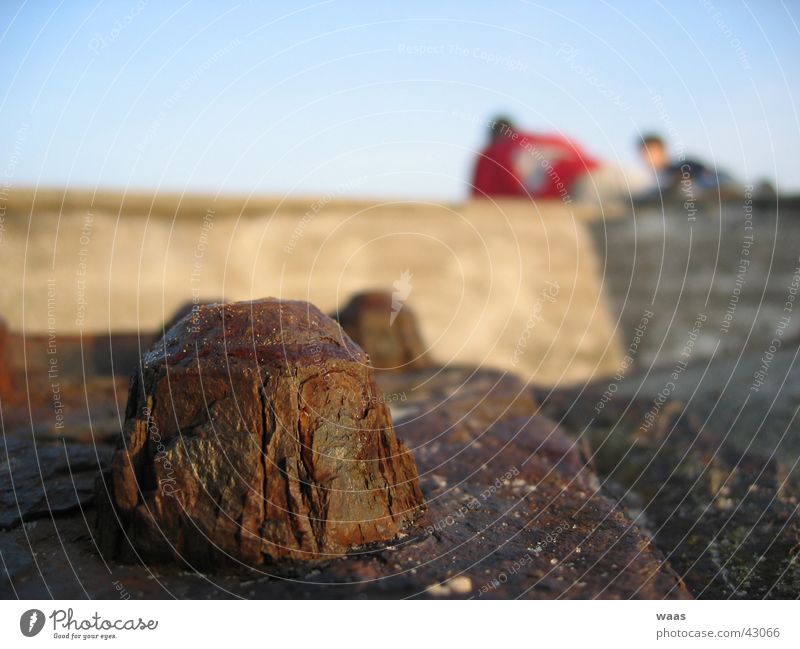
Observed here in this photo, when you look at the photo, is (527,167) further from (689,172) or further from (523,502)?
(523,502)

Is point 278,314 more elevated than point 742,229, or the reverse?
point 742,229

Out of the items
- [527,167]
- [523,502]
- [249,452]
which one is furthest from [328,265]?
[249,452]

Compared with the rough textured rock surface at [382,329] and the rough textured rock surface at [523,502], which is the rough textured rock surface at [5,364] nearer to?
the rough textured rock surface at [523,502]

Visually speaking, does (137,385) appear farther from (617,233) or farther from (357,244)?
(617,233)

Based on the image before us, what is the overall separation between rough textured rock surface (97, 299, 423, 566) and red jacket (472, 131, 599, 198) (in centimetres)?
1006

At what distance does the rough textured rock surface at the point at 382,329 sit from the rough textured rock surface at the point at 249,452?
13.3 feet

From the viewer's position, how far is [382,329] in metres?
7.27

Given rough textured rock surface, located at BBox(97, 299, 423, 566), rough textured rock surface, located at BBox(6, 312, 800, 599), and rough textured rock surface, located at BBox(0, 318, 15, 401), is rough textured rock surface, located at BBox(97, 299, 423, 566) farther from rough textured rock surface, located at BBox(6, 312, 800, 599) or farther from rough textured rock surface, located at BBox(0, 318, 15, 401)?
rough textured rock surface, located at BBox(0, 318, 15, 401)

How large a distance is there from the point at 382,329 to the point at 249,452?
178 inches

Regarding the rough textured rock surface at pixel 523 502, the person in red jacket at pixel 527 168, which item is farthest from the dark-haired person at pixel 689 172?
the rough textured rock surface at pixel 523 502

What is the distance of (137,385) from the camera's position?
3061 mm

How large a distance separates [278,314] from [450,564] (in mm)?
1228

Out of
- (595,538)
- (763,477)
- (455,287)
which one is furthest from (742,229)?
(595,538)

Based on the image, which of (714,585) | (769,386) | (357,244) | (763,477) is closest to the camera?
(714,585)
